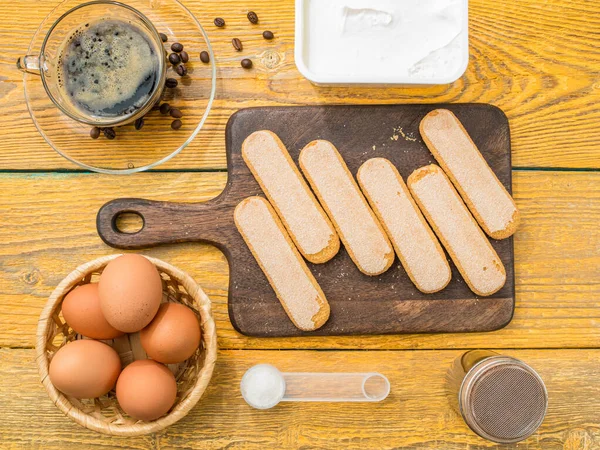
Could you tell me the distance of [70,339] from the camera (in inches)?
41.6

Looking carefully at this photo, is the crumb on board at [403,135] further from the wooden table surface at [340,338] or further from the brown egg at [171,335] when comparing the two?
the brown egg at [171,335]

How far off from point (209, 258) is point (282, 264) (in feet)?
0.50

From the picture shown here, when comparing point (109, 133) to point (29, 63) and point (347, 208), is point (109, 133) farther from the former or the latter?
point (347, 208)

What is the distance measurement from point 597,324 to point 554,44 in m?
0.57

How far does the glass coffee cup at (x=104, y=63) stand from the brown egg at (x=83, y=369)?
395mm

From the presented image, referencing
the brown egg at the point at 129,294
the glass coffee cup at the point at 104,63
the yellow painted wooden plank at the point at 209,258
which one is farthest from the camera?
the yellow painted wooden plank at the point at 209,258

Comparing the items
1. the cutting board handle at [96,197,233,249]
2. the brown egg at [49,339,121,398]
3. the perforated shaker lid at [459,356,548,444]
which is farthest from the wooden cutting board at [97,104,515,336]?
the brown egg at [49,339,121,398]

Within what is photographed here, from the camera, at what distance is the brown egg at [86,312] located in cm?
96

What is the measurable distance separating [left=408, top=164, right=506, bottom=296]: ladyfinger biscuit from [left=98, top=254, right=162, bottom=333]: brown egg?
1.75ft

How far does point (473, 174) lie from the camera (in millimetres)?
1120

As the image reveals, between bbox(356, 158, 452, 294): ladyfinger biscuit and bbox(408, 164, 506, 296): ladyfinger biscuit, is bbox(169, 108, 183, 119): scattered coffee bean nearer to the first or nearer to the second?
bbox(356, 158, 452, 294): ladyfinger biscuit

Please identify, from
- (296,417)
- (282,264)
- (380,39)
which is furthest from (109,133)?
(296,417)

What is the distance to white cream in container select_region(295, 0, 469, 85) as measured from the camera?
3.44ft

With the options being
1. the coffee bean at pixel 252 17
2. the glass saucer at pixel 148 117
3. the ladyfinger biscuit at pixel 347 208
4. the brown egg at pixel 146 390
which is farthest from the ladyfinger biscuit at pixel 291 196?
the brown egg at pixel 146 390
